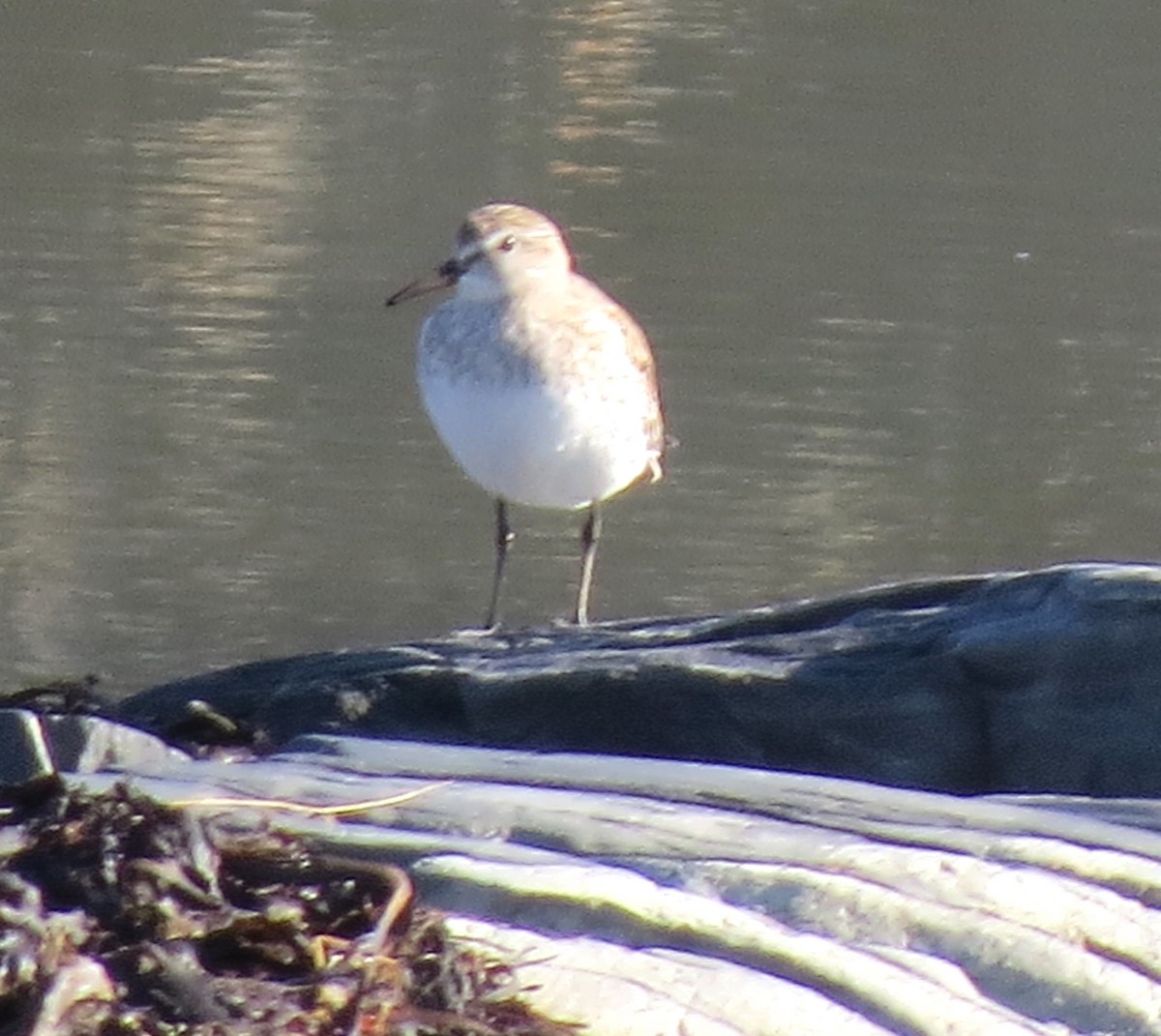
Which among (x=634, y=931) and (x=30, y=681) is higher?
(x=634, y=931)

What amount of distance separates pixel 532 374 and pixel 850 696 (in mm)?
1449

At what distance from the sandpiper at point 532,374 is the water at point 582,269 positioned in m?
1.14

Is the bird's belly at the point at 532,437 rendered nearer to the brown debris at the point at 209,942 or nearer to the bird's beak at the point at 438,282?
the bird's beak at the point at 438,282

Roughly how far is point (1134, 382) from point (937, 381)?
2.16ft

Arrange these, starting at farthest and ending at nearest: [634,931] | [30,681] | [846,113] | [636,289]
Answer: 1. [846,113]
2. [636,289]
3. [30,681]
4. [634,931]

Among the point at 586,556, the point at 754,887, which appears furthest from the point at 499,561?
the point at 754,887

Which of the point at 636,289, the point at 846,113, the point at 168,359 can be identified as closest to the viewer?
the point at 168,359

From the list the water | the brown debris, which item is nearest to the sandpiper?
the water

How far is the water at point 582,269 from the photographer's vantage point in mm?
7207

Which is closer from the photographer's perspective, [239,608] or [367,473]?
[239,608]

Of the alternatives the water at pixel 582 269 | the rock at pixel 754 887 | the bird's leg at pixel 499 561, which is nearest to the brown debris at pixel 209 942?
the rock at pixel 754 887

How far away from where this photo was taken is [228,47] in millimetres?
12742

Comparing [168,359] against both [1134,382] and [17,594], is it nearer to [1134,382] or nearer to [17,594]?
[17,594]

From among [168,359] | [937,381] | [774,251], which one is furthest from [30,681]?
[774,251]
